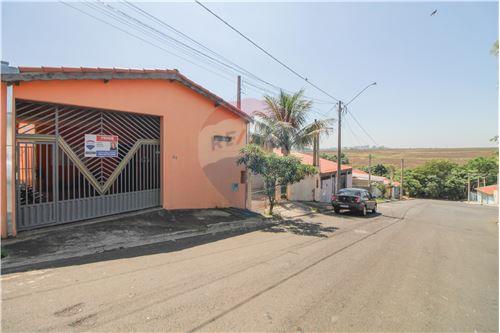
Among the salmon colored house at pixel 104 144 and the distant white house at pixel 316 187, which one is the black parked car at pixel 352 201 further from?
the salmon colored house at pixel 104 144

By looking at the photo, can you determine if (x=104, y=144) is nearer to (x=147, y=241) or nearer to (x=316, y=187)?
(x=147, y=241)

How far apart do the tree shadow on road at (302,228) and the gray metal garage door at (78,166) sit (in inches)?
187

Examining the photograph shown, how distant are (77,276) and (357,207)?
1431cm

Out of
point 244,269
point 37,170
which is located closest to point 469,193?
point 244,269

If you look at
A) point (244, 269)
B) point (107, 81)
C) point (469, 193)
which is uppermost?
point (107, 81)

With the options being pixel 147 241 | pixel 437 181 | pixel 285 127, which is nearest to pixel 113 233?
pixel 147 241

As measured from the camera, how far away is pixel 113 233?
744 centimetres

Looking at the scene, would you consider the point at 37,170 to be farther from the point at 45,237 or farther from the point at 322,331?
the point at 322,331

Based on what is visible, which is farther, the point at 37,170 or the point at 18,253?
the point at 37,170

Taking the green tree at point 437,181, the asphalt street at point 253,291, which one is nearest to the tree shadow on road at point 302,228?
the asphalt street at point 253,291

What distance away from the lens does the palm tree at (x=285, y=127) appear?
16.0m

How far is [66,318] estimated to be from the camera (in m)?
3.52

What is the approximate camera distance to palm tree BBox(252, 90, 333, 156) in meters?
16.0

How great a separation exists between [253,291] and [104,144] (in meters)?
7.02
